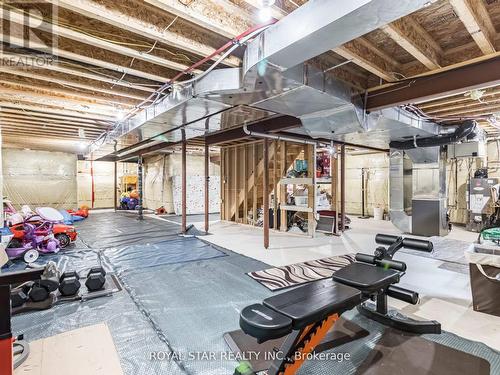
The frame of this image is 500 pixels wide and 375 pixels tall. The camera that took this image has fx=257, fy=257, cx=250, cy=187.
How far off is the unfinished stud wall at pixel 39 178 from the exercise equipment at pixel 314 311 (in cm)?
1028

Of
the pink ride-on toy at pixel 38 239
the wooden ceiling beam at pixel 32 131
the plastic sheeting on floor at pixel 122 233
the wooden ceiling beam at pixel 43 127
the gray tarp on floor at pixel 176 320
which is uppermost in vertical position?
the wooden ceiling beam at pixel 32 131

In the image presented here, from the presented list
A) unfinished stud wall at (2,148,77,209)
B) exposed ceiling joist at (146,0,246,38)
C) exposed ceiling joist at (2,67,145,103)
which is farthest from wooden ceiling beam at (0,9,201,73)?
unfinished stud wall at (2,148,77,209)

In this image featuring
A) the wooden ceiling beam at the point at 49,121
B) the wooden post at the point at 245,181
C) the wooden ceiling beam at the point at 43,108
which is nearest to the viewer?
the wooden ceiling beam at the point at 43,108

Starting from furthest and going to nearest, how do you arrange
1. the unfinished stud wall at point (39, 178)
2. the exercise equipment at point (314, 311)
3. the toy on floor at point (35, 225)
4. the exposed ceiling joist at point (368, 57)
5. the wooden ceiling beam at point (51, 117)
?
the unfinished stud wall at point (39, 178) < the wooden ceiling beam at point (51, 117) < the toy on floor at point (35, 225) < the exposed ceiling joist at point (368, 57) < the exercise equipment at point (314, 311)

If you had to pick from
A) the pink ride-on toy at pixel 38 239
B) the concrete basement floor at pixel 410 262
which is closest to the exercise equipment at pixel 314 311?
the concrete basement floor at pixel 410 262

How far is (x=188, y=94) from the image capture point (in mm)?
2814

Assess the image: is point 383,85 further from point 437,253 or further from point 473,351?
point 437,253

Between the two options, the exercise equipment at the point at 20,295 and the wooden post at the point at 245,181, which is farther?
the wooden post at the point at 245,181

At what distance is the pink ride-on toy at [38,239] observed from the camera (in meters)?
4.00

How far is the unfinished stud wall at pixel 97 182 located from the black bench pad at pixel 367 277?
12.5 metres

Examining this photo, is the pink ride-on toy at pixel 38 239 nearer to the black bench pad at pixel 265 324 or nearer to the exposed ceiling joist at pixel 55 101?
the exposed ceiling joist at pixel 55 101

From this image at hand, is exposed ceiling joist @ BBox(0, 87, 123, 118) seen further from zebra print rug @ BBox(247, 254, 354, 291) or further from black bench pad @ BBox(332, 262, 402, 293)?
black bench pad @ BBox(332, 262, 402, 293)

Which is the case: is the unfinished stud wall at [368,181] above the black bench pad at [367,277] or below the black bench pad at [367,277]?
above

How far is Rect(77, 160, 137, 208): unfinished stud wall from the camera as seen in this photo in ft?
37.9
